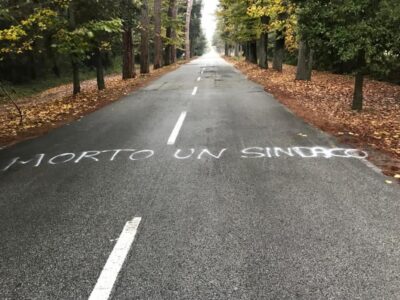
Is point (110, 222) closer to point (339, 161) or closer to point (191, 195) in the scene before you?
point (191, 195)

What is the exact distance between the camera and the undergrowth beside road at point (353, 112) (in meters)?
8.12

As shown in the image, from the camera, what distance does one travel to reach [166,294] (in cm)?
336

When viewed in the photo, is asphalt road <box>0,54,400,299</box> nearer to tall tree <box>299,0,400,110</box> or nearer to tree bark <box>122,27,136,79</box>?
tall tree <box>299,0,400,110</box>

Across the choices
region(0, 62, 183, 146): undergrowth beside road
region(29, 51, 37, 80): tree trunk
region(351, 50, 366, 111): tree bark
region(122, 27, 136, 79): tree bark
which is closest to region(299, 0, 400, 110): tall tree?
region(351, 50, 366, 111): tree bark

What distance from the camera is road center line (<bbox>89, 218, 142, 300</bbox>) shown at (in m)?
3.40

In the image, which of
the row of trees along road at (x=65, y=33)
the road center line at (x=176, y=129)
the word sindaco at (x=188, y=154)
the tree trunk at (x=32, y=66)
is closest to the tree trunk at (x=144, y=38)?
the row of trees along road at (x=65, y=33)

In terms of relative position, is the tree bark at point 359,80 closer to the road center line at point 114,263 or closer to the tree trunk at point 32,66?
the road center line at point 114,263

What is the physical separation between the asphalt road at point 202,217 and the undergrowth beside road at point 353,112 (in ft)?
2.12

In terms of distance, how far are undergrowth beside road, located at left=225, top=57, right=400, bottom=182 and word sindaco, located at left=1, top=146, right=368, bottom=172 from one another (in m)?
0.77

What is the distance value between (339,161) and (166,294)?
4.77 meters

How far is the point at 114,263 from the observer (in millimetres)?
3834

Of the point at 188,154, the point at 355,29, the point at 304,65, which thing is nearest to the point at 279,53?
the point at 304,65

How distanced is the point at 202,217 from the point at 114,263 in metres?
1.35

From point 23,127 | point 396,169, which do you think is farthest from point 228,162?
point 23,127
